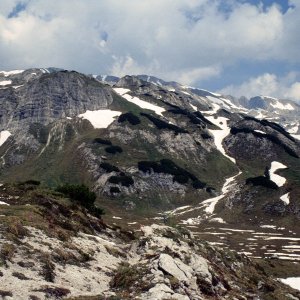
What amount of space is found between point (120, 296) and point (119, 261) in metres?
12.5

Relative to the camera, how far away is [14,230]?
1489 inches

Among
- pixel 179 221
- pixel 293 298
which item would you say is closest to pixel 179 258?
pixel 293 298

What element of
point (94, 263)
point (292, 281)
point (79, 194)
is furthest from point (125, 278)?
point (292, 281)

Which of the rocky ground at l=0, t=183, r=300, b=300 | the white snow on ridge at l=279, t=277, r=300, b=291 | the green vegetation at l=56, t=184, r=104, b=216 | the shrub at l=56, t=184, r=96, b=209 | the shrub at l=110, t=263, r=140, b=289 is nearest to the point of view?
the rocky ground at l=0, t=183, r=300, b=300

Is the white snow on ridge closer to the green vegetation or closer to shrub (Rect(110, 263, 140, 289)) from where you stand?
the green vegetation

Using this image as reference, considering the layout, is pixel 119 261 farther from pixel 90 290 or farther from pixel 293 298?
pixel 293 298

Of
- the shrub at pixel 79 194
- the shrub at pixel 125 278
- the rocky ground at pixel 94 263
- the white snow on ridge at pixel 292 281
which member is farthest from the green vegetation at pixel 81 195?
the white snow on ridge at pixel 292 281

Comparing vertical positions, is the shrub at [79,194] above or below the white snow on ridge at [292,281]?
above

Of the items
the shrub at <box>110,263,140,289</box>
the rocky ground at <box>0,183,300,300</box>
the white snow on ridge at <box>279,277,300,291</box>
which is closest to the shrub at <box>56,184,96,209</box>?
the rocky ground at <box>0,183,300,300</box>

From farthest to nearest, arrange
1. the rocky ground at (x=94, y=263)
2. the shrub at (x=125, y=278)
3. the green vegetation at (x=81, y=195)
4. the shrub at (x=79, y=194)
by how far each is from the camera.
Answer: the shrub at (x=79, y=194) < the green vegetation at (x=81, y=195) < the shrub at (x=125, y=278) < the rocky ground at (x=94, y=263)

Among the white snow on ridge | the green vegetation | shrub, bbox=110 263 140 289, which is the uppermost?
the green vegetation

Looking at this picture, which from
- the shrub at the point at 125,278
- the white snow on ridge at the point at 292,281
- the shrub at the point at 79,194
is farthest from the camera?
the white snow on ridge at the point at 292,281

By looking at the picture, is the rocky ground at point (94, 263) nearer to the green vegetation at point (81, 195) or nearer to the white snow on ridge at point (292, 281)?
the green vegetation at point (81, 195)

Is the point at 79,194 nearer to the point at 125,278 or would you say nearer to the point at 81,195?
the point at 81,195
